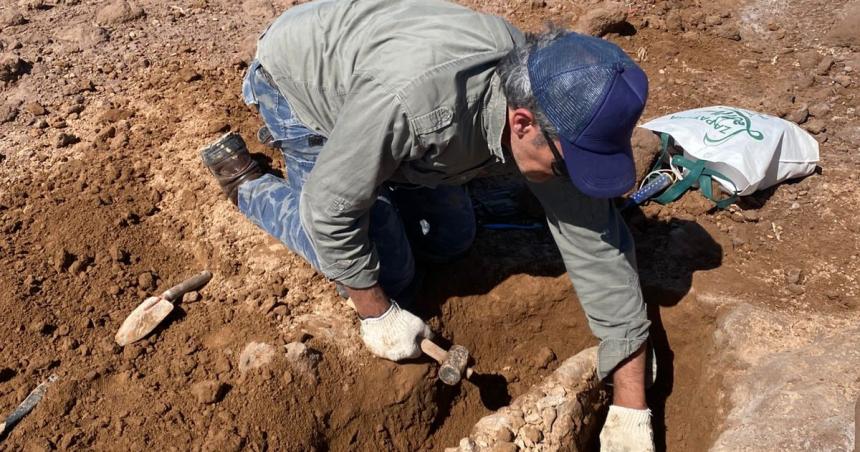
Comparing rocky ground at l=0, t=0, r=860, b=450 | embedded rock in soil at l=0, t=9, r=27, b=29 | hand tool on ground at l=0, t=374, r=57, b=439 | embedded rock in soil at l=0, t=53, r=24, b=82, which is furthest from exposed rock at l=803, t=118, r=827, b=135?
embedded rock in soil at l=0, t=9, r=27, b=29

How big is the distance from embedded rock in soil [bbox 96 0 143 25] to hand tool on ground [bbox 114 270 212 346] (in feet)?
7.93

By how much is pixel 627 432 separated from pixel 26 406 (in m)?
2.15

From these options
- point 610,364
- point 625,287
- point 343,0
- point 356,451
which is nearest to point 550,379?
point 610,364

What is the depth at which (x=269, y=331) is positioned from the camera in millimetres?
2893

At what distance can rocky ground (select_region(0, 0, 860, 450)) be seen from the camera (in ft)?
8.64

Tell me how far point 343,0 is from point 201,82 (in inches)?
75.1

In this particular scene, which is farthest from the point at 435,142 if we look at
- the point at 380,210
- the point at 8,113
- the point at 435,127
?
the point at 8,113

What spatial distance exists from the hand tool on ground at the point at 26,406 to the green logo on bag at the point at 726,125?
2997 mm

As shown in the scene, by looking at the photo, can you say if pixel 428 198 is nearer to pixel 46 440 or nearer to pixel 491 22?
pixel 491 22

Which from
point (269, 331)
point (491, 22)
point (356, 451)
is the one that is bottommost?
point (356, 451)

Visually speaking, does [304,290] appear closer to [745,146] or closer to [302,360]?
[302,360]

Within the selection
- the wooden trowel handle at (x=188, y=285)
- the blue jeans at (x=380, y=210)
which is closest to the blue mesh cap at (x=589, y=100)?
the blue jeans at (x=380, y=210)

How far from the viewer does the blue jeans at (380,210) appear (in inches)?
115

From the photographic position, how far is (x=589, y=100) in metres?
1.99
